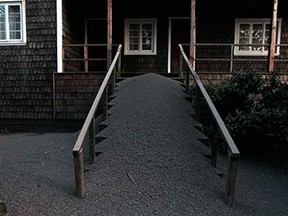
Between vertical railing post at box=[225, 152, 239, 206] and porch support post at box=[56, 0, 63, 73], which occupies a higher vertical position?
porch support post at box=[56, 0, 63, 73]

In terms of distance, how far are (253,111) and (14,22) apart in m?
8.21

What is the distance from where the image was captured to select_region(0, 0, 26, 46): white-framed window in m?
9.88

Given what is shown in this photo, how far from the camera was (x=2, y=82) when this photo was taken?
988 centimetres

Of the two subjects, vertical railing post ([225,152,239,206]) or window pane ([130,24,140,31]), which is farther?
window pane ([130,24,140,31])

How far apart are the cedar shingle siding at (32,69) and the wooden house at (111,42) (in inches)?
1.2

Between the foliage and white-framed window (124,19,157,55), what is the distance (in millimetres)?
5517

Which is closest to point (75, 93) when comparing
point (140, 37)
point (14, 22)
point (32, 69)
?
point (32, 69)

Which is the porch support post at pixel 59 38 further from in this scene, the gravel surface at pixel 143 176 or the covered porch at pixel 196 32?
the gravel surface at pixel 143 176

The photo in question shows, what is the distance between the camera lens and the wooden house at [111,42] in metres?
9.48

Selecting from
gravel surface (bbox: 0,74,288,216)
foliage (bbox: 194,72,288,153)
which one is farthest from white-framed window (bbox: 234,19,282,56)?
gravel surface (bbox: 0,74,288,216)

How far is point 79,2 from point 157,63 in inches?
150

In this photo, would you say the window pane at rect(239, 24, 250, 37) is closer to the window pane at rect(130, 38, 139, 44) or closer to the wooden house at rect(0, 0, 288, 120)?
the wooden house at rect(0, 0, 288, 120)

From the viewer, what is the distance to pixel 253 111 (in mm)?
6062

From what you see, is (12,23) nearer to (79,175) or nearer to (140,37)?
(140,37)
